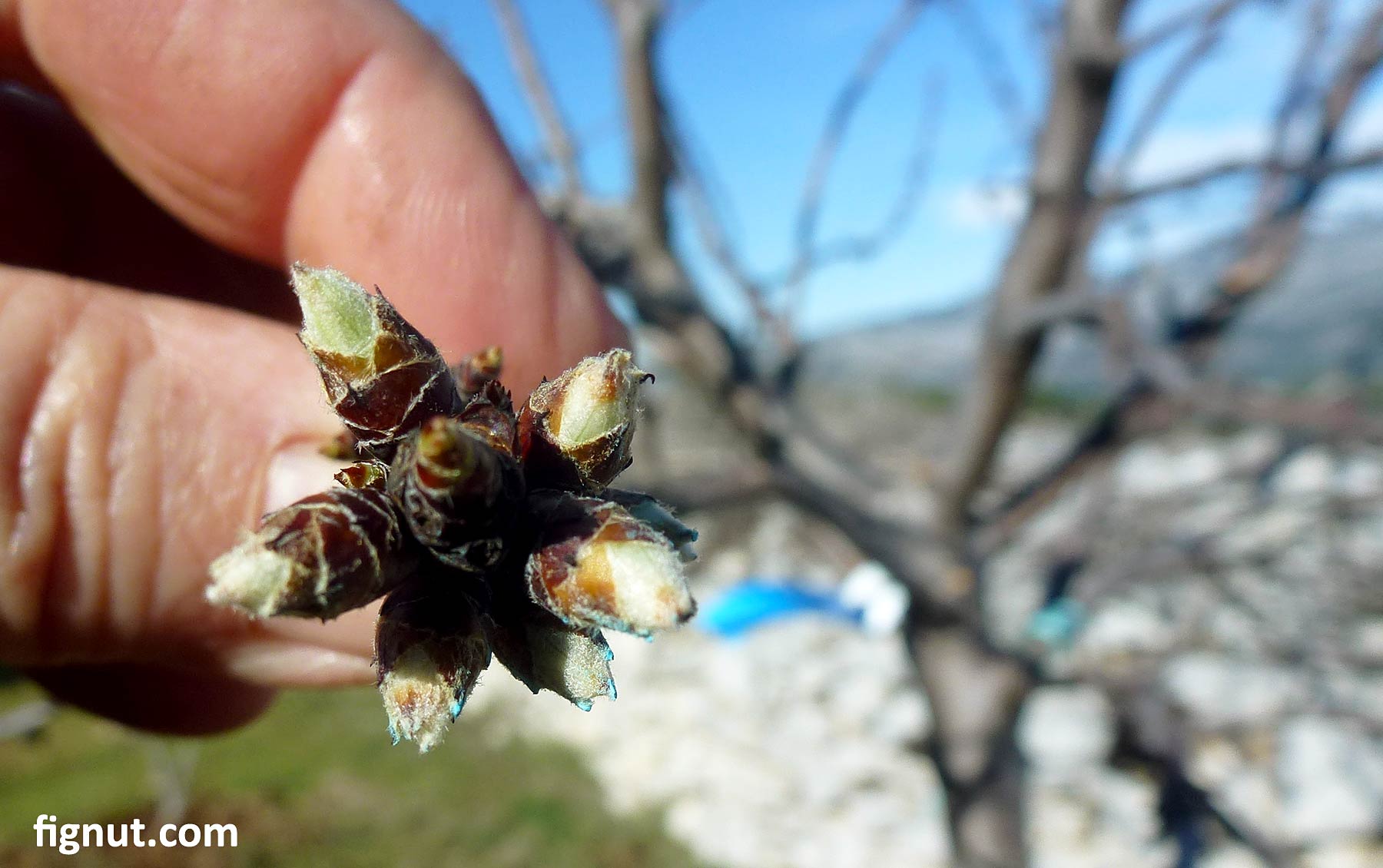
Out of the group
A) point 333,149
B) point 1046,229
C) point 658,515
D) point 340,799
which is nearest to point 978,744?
point 1046,229

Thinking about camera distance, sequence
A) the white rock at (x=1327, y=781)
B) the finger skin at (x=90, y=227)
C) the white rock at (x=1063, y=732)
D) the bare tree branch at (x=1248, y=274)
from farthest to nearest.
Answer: the white rock at (x=1063, y=732) → the white rock at (x=1327, y=781) → the bare tree branch at (x=1248, y=274) → the finger skin at (x=90, y=227)

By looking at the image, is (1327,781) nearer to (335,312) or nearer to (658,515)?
(658,515)

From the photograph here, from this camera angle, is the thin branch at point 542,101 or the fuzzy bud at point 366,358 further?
the thin branch at point 542,101

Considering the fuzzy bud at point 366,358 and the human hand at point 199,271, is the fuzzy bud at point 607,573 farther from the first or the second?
the human hand at point 199,271

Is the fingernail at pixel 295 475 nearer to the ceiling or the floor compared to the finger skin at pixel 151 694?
nearer to the ceiling

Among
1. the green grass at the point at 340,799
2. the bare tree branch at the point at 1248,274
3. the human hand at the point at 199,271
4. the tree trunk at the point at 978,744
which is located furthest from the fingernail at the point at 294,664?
the green grass at the point at 340,799

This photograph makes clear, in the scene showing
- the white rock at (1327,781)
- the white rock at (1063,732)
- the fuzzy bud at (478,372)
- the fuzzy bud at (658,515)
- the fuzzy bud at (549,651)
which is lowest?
the white rock at (1063,732)

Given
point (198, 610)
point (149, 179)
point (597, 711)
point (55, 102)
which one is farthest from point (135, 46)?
point (597, 711)

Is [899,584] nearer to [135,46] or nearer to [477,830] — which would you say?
[135,46]
